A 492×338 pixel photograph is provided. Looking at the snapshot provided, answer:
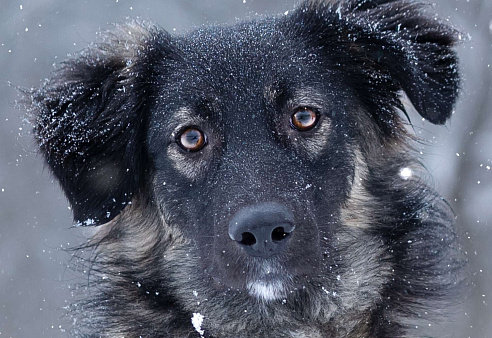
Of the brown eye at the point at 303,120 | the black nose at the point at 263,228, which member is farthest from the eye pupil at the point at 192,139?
the black nose at the point at 263,228

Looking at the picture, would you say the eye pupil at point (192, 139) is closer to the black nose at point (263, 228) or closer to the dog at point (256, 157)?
the dog at point (256, 157)

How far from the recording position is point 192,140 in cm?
423

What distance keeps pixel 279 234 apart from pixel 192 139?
830 mm

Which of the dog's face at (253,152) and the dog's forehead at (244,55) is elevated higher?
the dog's forehead at (244,55)

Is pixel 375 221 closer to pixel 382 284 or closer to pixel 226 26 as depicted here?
pixel 382 284

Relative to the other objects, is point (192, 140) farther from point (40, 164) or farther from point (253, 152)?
point (40, 164)

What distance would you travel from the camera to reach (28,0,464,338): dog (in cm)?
418

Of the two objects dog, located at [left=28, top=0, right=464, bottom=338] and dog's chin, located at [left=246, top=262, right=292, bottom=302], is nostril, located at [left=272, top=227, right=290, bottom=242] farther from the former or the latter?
dog, located at [left=28, top=0, right=464, bottom=338]

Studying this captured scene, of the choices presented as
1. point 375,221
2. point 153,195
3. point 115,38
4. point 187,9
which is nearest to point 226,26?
point 115,38

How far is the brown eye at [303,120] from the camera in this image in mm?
4168

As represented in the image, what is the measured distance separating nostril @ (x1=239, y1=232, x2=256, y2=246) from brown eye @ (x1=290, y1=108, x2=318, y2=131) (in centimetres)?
74

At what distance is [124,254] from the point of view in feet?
15.2

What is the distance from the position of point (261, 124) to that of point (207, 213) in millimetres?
538

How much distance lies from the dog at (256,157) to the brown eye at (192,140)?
0.01 metres
